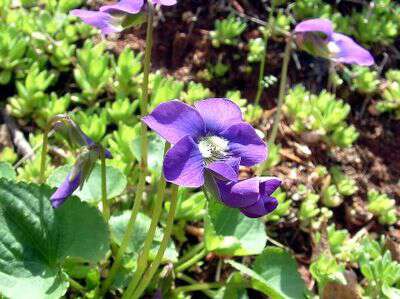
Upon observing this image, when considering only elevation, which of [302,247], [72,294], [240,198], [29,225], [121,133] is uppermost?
[240,198]

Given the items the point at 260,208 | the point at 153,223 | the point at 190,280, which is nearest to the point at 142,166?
the point at 153,223

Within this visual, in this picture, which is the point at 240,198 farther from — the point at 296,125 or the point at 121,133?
the point at 296,125

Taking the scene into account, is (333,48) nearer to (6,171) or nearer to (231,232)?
(231,232)

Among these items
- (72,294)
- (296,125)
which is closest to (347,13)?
(296,125)

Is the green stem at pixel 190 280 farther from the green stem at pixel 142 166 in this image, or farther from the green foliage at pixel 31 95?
the green foliage at pixel 31 95

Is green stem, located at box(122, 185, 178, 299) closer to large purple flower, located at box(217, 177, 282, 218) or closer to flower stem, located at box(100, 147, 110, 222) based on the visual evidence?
large purple flower, located at box(217, 177, 282, 218)

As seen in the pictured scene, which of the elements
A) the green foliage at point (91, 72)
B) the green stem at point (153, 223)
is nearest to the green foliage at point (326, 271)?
the green stem at point (153, 223)
